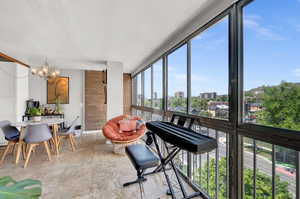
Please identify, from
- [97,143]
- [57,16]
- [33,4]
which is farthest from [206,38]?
[97,143]

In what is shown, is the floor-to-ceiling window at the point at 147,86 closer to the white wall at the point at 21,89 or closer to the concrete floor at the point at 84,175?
the concrete floor at the point at 84,175

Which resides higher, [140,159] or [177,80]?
[177,80]

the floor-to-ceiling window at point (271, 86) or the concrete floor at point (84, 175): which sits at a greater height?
the floor-to-ceiling window at point (271, 86)

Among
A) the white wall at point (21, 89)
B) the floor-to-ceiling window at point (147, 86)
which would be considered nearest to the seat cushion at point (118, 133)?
the floor-to-ceiling window at point (147, 86)

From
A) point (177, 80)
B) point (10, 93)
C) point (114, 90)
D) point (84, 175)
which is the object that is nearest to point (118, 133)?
point (84, 175)

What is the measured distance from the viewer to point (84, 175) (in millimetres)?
2412

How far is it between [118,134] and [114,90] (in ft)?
4.88

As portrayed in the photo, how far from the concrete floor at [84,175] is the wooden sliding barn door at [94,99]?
213cm

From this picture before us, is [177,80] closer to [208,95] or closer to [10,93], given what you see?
[208,95]

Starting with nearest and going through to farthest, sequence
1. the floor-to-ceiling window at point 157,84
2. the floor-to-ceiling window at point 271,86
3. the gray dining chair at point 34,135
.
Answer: the floor-to-ceiling window at point 271,86
the gray dining chair at point 34,135
the floor-to-ceiling window at point 157,84

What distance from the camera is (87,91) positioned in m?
5.56

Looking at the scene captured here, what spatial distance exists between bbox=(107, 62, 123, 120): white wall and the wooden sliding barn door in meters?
1.45

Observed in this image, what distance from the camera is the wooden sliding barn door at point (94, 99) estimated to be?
555 cm

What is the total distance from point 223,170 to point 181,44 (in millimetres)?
1960
